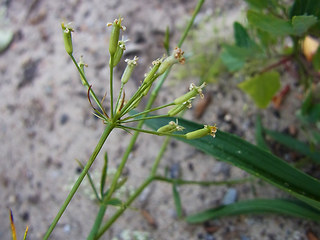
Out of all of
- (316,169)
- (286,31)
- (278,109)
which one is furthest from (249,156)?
(278,109)

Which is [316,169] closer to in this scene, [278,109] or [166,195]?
[278,109]

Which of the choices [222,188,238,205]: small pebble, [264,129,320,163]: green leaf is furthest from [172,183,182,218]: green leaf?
[264,129,320,163]: green leaf

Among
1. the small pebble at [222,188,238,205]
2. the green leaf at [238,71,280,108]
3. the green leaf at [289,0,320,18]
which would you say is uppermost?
the green leaf at [289,0,320,18]

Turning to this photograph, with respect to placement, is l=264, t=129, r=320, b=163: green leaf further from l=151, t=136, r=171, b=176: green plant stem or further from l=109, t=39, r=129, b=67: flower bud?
l=109, t=39, r=129, b=67: flower bud

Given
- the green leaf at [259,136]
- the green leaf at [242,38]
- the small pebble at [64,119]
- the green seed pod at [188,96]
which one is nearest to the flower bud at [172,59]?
the green seed pod at [188,96]

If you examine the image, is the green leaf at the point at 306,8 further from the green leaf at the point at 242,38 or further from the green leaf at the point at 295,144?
the green leaf at the point at 295,144
